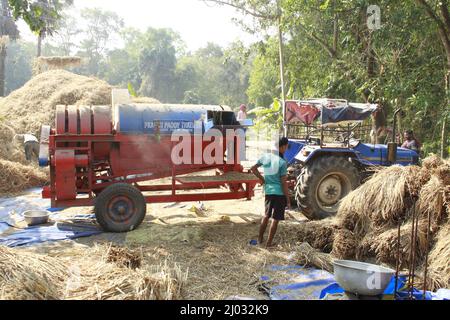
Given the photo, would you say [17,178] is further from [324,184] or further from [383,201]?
[383,201]

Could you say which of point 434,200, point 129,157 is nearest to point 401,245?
point 434,200

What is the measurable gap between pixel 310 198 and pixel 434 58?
5705 millimetres

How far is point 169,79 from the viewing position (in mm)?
41719

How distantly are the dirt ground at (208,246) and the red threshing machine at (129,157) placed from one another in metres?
0.49

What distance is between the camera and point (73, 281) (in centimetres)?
368

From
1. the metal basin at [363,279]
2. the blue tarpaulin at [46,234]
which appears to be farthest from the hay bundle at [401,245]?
the blue tarpaulin at [46,234]

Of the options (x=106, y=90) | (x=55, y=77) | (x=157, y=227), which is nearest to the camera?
(x=157, y=227)

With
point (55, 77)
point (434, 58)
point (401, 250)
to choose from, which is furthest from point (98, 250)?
point (55, 77)

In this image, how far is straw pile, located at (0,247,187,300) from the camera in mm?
3361

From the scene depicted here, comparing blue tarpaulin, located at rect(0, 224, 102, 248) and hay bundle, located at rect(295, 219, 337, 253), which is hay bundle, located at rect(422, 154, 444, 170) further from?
blue tarpaulin, located at rect(0, 224, 102, 248)

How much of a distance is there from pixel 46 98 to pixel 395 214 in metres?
14.6

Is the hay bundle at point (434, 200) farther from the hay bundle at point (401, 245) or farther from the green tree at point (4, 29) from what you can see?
the green tree at point (4, 29)
